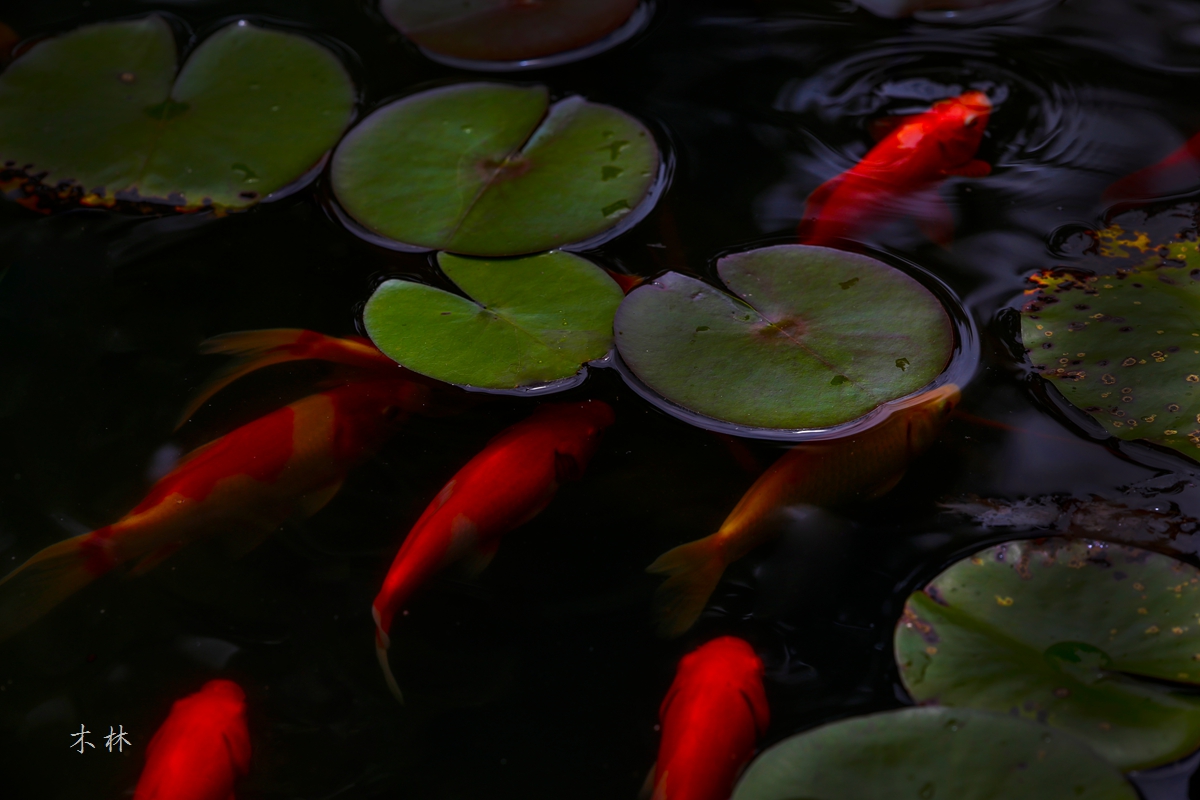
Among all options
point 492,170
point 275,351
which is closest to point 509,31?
point 492,170

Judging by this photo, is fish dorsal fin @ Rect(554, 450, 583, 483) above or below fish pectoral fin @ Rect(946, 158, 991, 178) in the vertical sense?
below

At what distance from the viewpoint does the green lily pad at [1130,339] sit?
1.31 meters

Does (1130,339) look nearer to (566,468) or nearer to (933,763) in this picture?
(933,763)

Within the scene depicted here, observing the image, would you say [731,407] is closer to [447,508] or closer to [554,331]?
[554,331]

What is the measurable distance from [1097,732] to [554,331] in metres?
1.01

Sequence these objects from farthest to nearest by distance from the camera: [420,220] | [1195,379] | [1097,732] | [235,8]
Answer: [235,8] → [420,220] → [1195,379] → [1097,732]

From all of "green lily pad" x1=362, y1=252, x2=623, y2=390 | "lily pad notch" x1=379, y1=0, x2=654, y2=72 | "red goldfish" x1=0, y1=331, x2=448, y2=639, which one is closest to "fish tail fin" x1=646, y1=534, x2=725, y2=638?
"green lily pad" x1=362, y1=252, x2=623, y2=390

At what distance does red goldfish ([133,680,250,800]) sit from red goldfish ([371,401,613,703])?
23 centimetres

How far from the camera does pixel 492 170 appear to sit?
5.71 ft

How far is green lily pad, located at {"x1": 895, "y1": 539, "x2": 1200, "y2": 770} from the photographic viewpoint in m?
1.08

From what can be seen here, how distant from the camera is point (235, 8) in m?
2.23

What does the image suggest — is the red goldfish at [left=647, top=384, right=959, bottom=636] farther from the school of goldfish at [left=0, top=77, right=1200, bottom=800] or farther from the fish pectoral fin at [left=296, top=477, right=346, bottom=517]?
the fish pectoral fin at [left=296, top=477, right=346, bottom=517]

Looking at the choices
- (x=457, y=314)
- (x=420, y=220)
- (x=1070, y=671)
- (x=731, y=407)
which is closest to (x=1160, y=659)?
(x=1070, y=671)

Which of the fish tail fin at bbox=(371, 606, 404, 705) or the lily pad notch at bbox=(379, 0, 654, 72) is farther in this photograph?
the lily pad notch at bbox=(379, 0, 654, 72)
